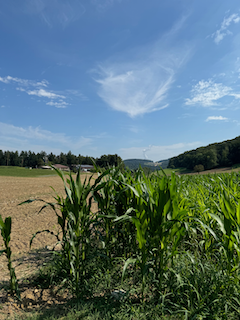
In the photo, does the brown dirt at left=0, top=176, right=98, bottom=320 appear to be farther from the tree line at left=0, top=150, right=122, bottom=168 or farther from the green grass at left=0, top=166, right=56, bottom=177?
the tree line at left=0, top=150, right=122, bottom=168

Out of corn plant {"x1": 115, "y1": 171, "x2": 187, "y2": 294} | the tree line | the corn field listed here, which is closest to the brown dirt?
the corn field

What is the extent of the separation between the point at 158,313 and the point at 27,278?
1762mm

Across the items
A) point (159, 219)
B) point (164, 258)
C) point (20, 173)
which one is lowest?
point (164, 258)

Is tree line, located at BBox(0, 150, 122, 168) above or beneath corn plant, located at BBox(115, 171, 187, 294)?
above

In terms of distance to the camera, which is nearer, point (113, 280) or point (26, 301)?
point (26, 301)

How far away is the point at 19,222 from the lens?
4.86 m

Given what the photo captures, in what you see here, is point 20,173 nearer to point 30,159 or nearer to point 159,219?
point 159,219

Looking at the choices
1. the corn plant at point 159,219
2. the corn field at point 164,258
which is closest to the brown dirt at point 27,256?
the corn field at point 164,258

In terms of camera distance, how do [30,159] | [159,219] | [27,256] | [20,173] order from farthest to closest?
[30,159]
[20,173]
[27,256]
[159,219]

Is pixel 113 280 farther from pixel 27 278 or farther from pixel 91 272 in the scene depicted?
pixel 27 278

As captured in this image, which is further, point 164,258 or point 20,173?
point 20,173

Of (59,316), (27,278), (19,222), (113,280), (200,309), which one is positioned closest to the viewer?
(200,309)

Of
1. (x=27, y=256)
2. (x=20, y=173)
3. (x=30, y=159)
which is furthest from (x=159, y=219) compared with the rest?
(x=30, y=159)

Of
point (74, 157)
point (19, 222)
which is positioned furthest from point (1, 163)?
point (19, 222)
